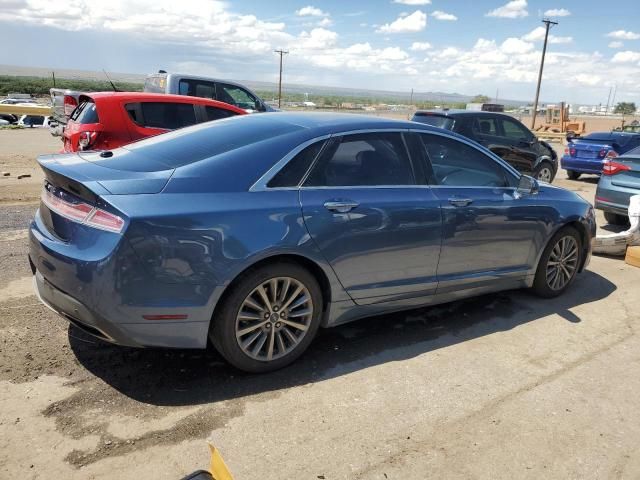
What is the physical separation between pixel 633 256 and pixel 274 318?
5.19m

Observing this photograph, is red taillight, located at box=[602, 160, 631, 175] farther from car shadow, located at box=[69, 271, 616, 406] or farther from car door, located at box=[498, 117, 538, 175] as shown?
car shadow, located at box=[69, 271, 616, 406]

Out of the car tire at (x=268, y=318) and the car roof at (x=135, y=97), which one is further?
the car roof at (x=135, y=97)

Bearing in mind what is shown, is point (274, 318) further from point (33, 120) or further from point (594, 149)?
point (33, 120)

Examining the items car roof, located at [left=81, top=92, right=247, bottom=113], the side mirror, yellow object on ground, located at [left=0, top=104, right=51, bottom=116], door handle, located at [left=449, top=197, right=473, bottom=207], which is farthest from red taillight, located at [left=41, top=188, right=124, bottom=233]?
yellow object on ground, located at [left=0, top=104, right=51, bottom=116]

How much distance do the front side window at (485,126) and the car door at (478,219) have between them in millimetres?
6341

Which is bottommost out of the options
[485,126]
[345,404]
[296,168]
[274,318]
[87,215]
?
[345,404]

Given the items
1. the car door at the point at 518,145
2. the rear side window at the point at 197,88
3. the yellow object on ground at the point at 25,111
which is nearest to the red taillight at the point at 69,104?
the rear side window at the point at 197,88

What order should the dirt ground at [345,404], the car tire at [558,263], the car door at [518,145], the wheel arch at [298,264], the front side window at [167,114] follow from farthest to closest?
1. the car door at [518,145]
2. the front side window at [167,114]
3. the car tire at [558,263]
4. the wheel arch at [298,264]
5. the dirt ground at [345,404]

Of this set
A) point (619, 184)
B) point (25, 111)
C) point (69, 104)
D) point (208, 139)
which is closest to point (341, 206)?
point (208, 139)

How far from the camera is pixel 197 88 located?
Result: 11.7 meters

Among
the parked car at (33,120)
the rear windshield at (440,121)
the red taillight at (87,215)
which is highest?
the rear windshield at (440,121)

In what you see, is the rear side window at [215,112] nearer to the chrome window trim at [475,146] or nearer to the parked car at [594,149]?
the chrome window trim at [475,146]

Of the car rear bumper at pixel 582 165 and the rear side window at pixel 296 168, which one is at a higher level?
the rear side window at pixel 296 168

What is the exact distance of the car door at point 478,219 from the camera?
4.13 meters
